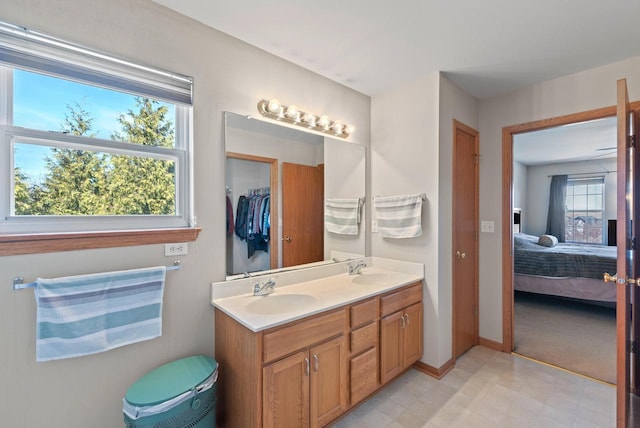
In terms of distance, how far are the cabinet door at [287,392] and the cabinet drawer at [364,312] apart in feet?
1.35

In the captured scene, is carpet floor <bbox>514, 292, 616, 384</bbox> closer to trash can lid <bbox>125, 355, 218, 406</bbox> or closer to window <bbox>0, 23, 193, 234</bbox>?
trash can lid <bbox>125, 355, 218, 406</bbox>

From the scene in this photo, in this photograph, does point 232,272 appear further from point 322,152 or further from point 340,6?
point 340,6

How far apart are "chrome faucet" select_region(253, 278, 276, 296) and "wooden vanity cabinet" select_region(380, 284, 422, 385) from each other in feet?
2.61

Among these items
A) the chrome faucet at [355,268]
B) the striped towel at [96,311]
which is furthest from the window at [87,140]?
the chrome faucet at [355,268]

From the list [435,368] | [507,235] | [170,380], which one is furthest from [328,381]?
[507,235]

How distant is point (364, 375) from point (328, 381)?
Result: 34 cm

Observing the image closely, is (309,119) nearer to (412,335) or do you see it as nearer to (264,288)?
(264,288)

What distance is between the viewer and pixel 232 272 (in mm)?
1898

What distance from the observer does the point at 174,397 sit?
1314mm

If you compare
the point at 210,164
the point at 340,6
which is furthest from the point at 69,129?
the point at 340,6

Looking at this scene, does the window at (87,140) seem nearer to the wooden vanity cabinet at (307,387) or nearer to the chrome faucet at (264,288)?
the chrome faucet at (264,288)

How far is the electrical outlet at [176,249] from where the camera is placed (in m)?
1.62

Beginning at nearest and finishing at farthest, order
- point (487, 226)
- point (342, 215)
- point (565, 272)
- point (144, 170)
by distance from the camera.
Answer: point (144, 170) → point (342, 215) → point (487, 226) → point (565, 272)

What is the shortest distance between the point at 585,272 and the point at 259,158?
4.32m
